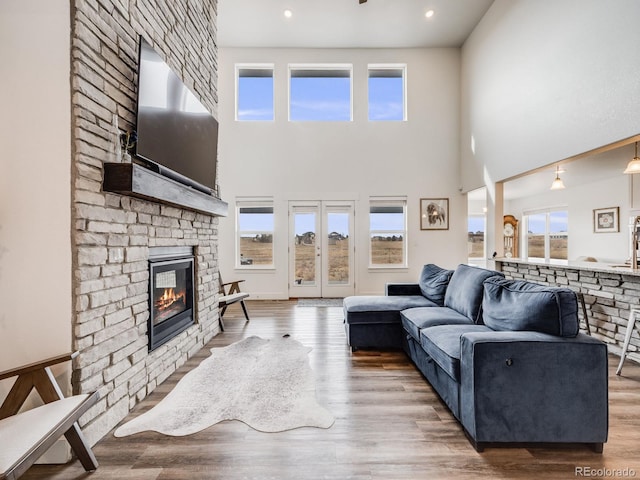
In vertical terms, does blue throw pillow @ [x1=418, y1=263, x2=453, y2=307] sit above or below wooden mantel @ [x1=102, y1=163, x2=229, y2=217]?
below

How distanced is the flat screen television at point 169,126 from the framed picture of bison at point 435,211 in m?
4.62

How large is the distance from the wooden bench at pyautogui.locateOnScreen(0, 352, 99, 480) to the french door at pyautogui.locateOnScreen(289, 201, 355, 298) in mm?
4971

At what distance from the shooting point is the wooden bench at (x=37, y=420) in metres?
1.22

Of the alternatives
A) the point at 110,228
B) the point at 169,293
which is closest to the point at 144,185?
the point at 110,228

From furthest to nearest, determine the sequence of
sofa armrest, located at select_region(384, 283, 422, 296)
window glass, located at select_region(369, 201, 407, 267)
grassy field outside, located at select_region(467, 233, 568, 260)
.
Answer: grassy field outside, located at select_region(467, 233, 568, 260)
window glass, located at select_region(369, 201, 407, 267)
sofa armrest, located at select_region(384, 283, 422, 296)

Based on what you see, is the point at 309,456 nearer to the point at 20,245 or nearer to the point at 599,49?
the point at 20,245

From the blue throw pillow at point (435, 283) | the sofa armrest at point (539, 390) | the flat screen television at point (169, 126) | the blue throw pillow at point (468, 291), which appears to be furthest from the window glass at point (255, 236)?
the sofa armrest at point (539, 390)

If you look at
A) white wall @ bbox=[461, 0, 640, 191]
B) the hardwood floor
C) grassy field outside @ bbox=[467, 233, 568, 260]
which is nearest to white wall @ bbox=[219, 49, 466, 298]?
white wall @ bbox=[461, 0, 640, 191]

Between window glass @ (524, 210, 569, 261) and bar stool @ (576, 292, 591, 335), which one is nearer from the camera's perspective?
bar stool @ (576, 292, 591, 335)

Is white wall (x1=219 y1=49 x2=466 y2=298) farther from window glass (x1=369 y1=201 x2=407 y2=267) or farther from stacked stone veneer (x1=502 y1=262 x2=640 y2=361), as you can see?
stacked stone veneer (x1=502 y1=262 x2=640 y2=361)

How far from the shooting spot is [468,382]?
1.87 m

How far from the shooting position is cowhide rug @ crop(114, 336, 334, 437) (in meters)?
2.07

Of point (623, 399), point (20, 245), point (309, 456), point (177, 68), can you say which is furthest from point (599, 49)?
point (20, 245)

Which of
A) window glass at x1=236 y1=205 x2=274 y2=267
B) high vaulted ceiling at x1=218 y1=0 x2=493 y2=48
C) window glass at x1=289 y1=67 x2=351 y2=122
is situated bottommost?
window glass at x1=236 y1=205 x2=274 y2=267
